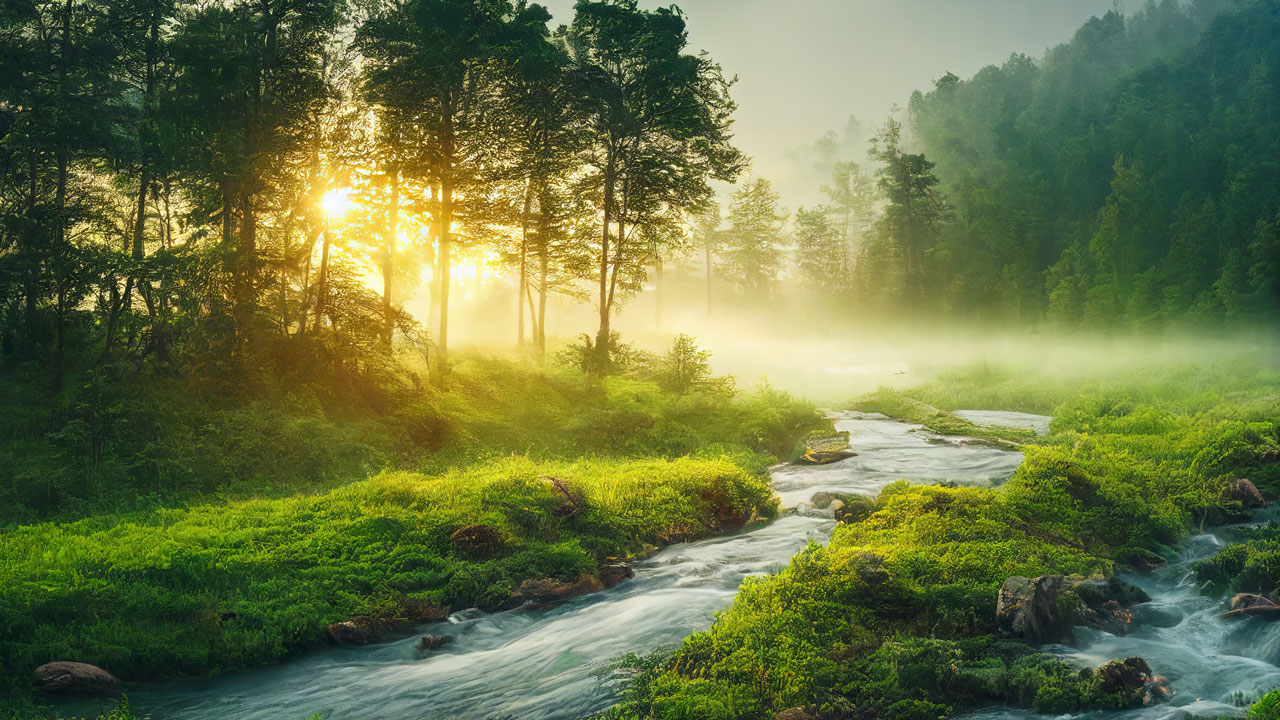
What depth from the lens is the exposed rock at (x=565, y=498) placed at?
13.8m

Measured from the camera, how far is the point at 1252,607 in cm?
919

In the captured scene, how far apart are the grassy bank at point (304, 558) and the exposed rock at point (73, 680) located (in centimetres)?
21

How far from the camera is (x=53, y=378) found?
63.3 feet

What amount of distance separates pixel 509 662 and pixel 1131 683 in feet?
22.6

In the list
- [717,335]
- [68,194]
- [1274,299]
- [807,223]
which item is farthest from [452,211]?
[807,223]

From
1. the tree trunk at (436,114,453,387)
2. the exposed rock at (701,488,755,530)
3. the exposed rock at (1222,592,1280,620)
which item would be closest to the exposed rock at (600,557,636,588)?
the exposed rock at (701,488,755,530)

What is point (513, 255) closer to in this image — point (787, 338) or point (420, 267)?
point (420, 267)

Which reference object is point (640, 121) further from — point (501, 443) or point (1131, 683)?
point (1131, 683)

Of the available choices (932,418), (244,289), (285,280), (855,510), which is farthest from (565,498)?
(932,418)

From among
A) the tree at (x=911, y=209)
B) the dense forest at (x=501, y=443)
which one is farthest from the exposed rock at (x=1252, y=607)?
the tree at (x=911, y=209)

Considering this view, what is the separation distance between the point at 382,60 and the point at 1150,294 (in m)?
Result: 47.0

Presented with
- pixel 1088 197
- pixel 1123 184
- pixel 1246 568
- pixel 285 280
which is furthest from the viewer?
pixel 1088 197

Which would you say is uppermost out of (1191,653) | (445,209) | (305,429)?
(445,209)

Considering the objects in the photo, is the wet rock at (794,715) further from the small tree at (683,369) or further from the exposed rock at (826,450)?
the small tree at (683,369)
